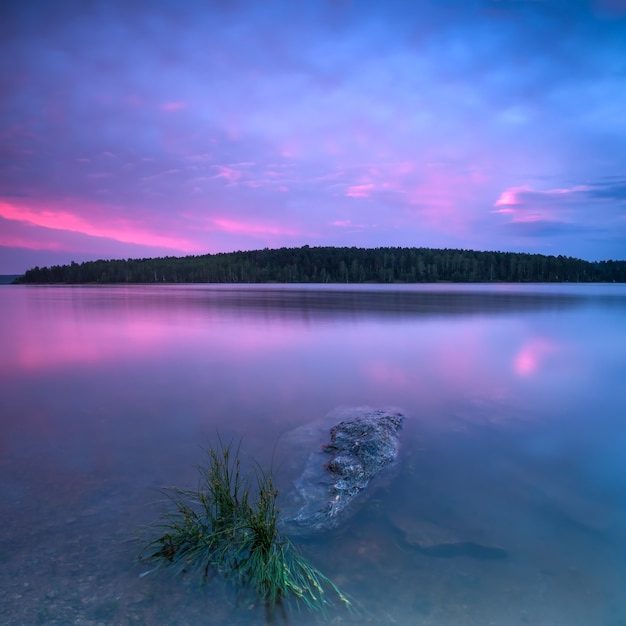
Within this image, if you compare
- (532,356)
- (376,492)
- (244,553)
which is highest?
(244,553)

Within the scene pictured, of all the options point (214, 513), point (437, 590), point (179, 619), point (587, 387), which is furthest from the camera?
point (587, 387)

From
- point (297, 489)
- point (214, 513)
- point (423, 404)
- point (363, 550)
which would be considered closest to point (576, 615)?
point (363, 550)

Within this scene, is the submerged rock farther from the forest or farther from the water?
the forest

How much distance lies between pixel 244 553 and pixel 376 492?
75.6 inches

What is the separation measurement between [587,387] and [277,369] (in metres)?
7.94

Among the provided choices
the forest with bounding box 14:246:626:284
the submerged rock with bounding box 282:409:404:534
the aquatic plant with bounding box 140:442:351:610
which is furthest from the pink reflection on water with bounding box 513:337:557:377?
the forest with bounding box 14:246:626:284

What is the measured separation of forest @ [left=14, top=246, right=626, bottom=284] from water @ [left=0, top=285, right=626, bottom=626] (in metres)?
130

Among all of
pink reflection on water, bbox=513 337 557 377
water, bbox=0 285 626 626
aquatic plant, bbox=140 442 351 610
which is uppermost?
aquatic plant, bbox=140 442 351 610

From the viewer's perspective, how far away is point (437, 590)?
3533mm

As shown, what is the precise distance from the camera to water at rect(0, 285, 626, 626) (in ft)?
11.1

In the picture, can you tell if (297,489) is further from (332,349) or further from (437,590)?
(332,349)

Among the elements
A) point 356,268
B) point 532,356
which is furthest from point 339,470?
point 356,268

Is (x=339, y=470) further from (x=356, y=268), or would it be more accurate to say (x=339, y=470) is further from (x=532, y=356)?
(x=356, y=268)

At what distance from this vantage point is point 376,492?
5125 mm
